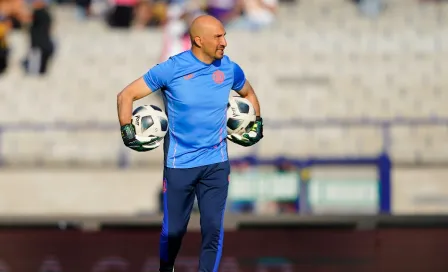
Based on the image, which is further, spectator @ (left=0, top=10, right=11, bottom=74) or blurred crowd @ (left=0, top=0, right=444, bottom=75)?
spectator @ (left=0, top=10, right=11, bottom=74)

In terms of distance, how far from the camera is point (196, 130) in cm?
735

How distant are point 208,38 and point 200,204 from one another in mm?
1199

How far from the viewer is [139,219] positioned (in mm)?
9609

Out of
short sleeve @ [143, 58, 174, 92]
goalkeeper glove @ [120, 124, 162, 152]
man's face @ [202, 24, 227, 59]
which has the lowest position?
goalkeeper glove @ [120, 124, 162, 152]

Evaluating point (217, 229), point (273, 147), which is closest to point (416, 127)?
point (273, 147)

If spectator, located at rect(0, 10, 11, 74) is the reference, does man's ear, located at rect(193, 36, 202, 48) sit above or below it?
below

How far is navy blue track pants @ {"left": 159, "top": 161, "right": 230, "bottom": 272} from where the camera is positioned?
24.6 feet

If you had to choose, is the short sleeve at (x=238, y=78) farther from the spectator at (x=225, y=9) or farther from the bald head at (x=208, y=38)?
the spectator at (x=225, y=9)

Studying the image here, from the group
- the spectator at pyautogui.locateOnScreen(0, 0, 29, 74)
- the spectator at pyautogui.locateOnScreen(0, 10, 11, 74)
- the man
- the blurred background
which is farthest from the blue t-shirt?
the spectator at pyautogui.locateOnScreen(0, 0, 29, 74)

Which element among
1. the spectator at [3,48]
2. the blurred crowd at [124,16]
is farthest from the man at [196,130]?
the spectator at [3,48]

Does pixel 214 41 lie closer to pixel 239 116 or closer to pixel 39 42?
pixel 239 116

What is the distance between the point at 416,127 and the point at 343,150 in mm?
1266

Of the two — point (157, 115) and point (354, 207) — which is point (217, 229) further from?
point (354, 207)

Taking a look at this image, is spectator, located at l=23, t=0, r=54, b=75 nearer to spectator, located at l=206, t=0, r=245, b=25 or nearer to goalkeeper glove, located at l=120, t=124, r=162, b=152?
spectator, located at l=206, t=0, r=245, b=25
